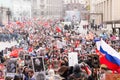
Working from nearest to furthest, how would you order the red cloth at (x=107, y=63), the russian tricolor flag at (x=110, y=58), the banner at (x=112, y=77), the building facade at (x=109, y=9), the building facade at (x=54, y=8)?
the banner at (x=112, y=77) < the russian tricolor flag at (x=110, y=58) < the red cloth at (x=107, y=63) < the building facade at (x=109, y=9) < the building facade at (x=54, y=8)

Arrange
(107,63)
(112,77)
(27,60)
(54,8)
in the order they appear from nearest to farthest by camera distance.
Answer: (112,77), (107,63), (27,60), (54,8)

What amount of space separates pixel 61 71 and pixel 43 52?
7006mm

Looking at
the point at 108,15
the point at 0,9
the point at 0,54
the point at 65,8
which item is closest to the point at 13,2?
the point at 0,9

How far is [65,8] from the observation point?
141 meters

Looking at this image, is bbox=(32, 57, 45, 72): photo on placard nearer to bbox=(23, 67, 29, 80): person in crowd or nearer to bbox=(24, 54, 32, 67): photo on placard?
bbox=(23, 67, 29, 80): person in crowd

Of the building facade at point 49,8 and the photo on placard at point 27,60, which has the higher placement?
the photo on placard at point 27,60

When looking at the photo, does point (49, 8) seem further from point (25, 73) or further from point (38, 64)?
point (25, 73)

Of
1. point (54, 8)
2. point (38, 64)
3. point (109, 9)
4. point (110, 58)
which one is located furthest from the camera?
point (54, 8)

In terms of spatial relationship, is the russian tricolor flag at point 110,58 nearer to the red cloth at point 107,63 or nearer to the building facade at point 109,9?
the red cloth at point 107,63

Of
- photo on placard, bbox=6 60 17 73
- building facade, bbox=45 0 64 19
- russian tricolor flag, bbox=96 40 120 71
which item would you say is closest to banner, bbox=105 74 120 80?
russian tricolor flag, bbox=96 40 120 71

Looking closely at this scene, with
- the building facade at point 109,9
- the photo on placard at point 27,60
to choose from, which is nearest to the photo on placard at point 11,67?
the photo on placard at point 27,60

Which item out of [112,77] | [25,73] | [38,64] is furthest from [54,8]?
[112,77]

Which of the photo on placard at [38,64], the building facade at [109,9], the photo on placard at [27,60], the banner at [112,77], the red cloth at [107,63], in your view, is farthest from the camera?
the building facade at [109,9]

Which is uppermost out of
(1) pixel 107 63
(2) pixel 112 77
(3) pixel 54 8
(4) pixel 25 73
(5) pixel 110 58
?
(5) pixel 110 58
